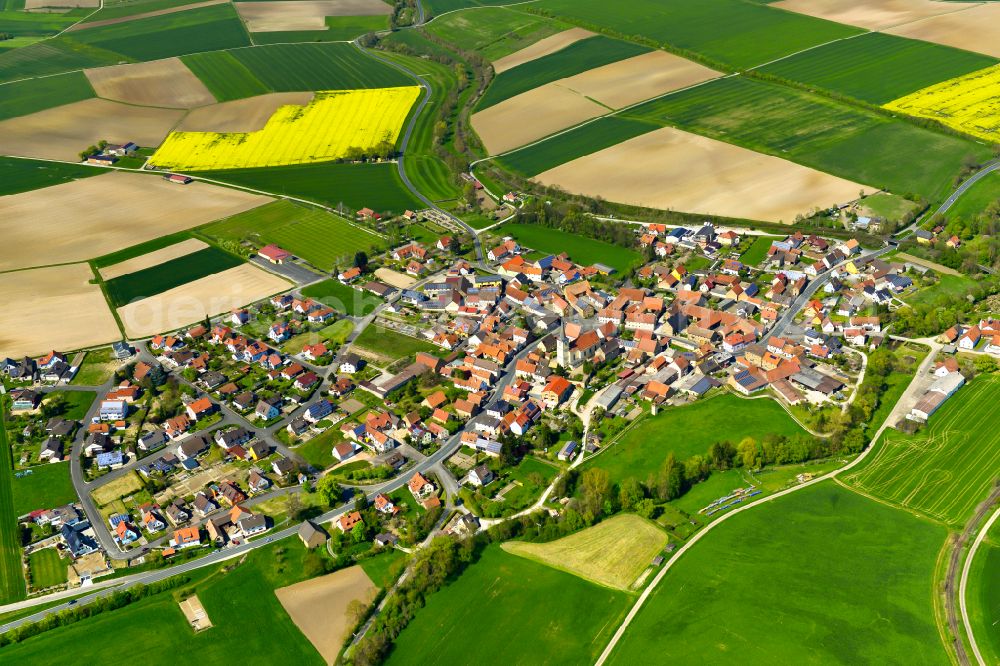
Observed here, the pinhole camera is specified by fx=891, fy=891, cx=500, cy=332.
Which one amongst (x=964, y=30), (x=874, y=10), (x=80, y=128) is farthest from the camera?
(x=874, y=10)

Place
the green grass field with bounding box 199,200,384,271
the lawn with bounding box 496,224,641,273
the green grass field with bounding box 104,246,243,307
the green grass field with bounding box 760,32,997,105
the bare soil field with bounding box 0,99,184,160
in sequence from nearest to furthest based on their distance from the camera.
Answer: the green grass field with bounding box 104,246,243,307 → the lawn with bounding box 496,224,641,273 → the green grass field with bounding box 199,200,384,271 → the green grass field with bounding box 760,32,997,105 → the bare soil field with bounding box 0,99,184,160

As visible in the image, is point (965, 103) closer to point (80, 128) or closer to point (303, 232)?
point (303, 232)

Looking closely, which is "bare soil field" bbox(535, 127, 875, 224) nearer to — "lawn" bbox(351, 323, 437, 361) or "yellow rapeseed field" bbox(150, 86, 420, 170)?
"yellow rapeseed field" bbox(150, 86, 420, 170)

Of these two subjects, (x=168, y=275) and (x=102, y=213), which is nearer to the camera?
(x=168, y=275)

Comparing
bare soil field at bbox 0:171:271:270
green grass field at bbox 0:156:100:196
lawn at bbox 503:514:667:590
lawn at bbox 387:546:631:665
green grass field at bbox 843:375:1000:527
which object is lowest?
lawn at bbox 387:546:631:665

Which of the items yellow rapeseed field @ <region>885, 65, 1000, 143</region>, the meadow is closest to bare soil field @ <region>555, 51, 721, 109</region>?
yellow rapeseed field @ <region>885, 65, 1000, 143</region>

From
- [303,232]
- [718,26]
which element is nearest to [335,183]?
[303,232]

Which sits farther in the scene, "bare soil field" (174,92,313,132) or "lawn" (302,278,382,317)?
"bare soil field" (174,92,313,132)
